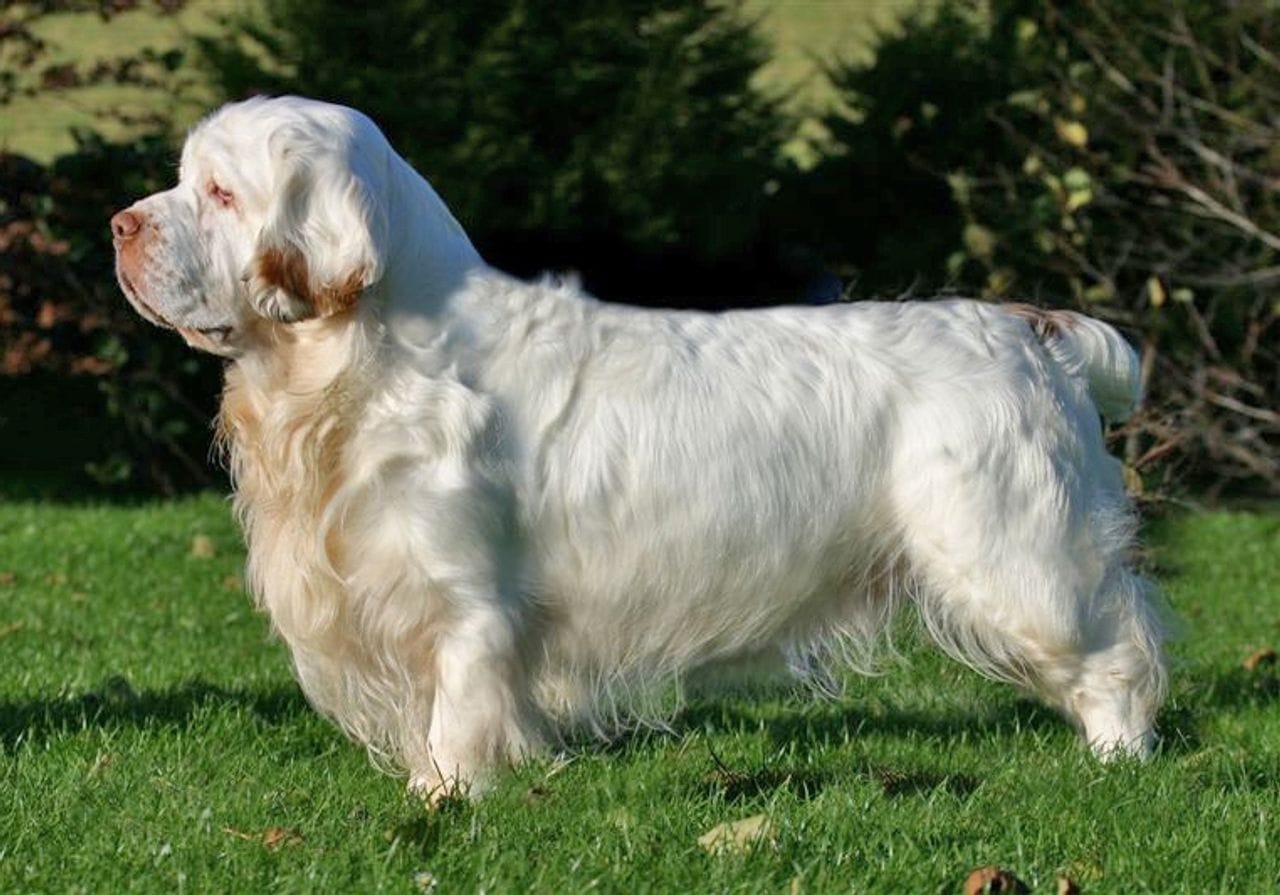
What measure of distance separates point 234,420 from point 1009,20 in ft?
26.6

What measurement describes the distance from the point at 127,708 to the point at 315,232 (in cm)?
158

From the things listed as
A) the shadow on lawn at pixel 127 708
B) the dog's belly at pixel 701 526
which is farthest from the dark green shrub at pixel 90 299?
the dog's belly at pixel 701 526

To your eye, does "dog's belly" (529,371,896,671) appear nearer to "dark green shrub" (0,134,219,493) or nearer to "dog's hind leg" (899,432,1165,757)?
"dog's hind leg" (899,432,1165,757)

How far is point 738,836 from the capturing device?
3.79 metres

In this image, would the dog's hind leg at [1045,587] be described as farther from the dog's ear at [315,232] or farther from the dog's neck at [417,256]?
the dog's ear at [315,232]

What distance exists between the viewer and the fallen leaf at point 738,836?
3730mm


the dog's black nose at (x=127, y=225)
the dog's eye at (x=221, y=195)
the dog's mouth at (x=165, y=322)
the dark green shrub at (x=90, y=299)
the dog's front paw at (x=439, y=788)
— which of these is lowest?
the dark green shrub at (x=90, y=299)

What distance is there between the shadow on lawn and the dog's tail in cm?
218

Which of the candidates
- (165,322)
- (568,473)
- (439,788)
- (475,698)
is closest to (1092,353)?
(568,473)

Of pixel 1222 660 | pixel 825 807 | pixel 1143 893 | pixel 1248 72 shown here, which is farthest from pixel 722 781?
pixel 1248 72

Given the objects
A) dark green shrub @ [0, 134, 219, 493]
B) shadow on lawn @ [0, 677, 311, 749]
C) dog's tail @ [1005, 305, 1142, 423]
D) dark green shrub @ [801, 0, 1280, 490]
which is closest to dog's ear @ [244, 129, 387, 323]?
shadow on lawn @ [0, 677, 311, 749]

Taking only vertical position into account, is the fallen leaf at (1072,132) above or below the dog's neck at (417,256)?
below

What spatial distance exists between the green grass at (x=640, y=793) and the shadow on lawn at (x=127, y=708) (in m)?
0.01

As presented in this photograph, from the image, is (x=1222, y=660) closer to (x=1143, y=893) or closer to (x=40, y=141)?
(x=1143, y=893)
